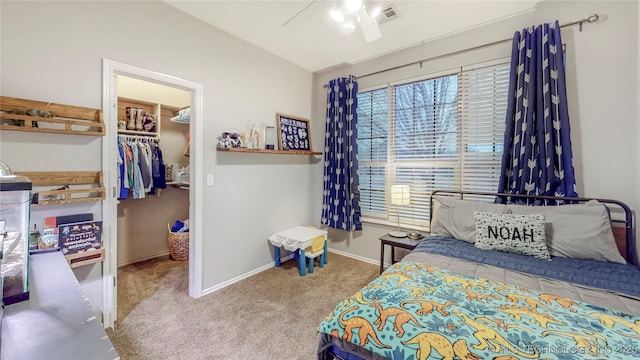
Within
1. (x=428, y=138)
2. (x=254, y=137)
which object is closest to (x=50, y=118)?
(x=254, y=137)

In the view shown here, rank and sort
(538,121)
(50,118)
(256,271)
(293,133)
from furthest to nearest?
(293,133), (256,271), (538,121), (50,118)

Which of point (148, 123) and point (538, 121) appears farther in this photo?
point (148, 123)

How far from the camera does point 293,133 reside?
3.46m

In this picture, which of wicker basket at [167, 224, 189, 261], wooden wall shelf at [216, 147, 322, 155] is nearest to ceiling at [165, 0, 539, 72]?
wooden wall shelf at [216, 147, 322, 155]

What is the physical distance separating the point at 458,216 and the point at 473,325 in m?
1.46

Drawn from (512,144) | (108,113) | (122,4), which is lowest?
(512,144)

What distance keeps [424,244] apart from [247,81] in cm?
244

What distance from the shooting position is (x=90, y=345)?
665mm

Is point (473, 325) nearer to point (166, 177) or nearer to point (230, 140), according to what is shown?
point (230, 140)

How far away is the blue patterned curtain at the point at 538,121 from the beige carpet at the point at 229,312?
182cm

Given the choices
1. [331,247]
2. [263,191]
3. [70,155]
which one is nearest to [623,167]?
[331,247]

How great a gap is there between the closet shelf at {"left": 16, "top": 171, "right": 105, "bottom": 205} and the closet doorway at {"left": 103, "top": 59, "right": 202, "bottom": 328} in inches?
3.2

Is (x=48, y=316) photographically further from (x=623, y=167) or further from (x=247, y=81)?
(x=623, y=167)

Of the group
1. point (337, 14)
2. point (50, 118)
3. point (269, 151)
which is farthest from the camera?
point (269, 151)
